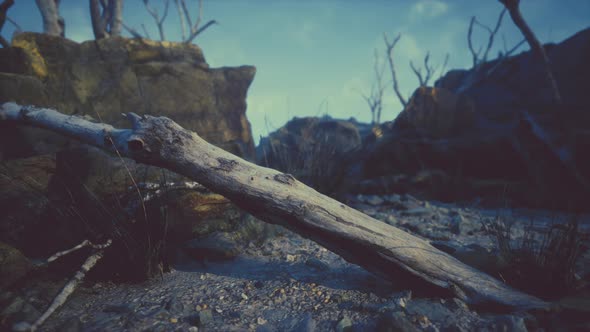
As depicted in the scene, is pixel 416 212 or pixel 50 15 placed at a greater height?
pixel 50 15

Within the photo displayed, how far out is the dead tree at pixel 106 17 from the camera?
6.09 m

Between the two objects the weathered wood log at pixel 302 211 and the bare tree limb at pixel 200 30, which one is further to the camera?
the bare tree limb at pixel 200 30

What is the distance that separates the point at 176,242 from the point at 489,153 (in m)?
5.83

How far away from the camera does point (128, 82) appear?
15.8 ft

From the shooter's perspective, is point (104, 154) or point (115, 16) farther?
point (115, 16)

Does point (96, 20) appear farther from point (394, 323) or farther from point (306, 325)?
point (394, 323)

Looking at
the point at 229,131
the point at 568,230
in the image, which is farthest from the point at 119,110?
the point at 568,230

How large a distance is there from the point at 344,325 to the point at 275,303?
44 centimetres

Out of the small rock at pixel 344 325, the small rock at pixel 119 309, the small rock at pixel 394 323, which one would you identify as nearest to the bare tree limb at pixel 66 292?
the small rock at pixel 119 309

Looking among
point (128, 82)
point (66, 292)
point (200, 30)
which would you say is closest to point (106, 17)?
point (128, 82)

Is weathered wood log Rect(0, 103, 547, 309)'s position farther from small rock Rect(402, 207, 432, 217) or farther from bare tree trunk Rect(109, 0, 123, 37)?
bare tree trunk Rect(109, 0, 123, 37)

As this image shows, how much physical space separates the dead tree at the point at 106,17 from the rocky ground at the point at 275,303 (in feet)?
22.5

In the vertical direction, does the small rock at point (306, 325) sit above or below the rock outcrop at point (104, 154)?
below

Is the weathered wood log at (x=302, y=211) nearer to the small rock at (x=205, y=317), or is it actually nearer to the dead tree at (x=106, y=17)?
the small rock at (x=205, y=317)
